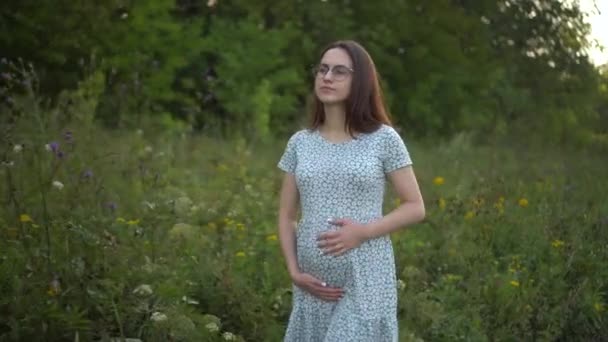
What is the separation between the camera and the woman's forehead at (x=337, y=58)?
155 inches

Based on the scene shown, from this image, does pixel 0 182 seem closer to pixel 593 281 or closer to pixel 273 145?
pixel 593 281

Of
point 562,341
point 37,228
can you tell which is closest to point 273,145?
point 562,341

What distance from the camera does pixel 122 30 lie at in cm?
1358

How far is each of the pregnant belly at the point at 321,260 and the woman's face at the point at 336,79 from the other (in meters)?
0.46

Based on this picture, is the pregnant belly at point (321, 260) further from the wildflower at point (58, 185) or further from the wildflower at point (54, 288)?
the wildflower at point (58, 185)

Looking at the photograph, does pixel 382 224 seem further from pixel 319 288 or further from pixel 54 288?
pixel 54 288

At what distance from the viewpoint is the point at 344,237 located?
12.5ft

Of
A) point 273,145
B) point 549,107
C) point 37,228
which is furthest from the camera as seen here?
point 549,107

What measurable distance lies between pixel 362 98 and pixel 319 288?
0.70 meters

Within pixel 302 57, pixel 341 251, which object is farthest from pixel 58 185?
pixel 302 57

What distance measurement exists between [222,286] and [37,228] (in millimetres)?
883

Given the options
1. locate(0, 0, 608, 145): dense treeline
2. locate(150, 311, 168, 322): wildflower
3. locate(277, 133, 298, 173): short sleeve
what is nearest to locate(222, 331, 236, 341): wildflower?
locate(150, 311, 168, 322): wildflower

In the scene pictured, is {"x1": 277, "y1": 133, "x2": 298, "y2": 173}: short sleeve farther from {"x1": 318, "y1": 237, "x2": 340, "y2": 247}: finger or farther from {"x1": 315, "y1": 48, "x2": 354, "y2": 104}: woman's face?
{"x1": 318, "y1": 237, "x2": 340, "y2": 247}: finger

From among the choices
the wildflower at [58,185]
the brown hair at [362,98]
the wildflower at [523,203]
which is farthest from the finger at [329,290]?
the wildflower at [523,203]
